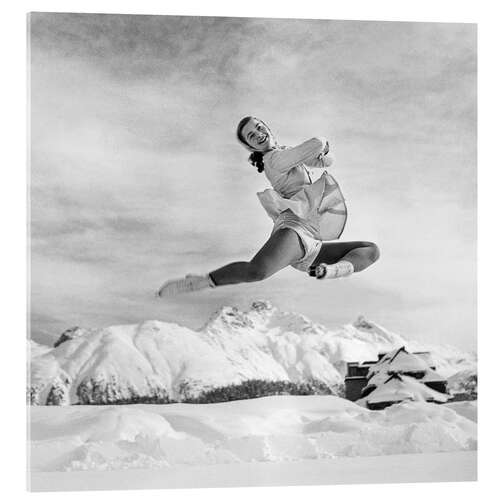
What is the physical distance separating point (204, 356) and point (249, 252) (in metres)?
0.56

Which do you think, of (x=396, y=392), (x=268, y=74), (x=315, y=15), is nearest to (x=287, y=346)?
(x=396, y=392)

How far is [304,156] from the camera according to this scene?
501 centimetres

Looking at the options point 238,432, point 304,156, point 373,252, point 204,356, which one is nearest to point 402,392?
point 373,252

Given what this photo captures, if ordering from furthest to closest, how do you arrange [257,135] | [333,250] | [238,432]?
[333,250], [257,135], [238,432]

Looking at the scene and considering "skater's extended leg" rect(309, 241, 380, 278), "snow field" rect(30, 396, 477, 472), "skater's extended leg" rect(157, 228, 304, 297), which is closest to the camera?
"snow field" rect(30, 396, 477, 472)

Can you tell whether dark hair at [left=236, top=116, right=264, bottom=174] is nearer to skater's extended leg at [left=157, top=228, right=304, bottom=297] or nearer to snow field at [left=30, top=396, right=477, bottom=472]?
skater's extended leg at [left=157, top=228, right=304, bottom=297]

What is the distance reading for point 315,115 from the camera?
5.07m

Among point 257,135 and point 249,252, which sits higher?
point 257,135

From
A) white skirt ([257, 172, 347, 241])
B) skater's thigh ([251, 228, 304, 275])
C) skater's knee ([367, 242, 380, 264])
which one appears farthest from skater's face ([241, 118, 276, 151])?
skater's knee ([367, 242, 380, 264])

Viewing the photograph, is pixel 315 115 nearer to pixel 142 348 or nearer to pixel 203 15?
pixel 203 15

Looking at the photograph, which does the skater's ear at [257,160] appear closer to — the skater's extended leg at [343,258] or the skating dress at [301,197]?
the skating dress at [301,197]

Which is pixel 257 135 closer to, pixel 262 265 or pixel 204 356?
pixel 262 265

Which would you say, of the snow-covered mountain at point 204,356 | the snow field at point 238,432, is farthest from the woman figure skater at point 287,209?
the snow field at point 238,432

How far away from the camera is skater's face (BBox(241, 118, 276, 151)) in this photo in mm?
4973
